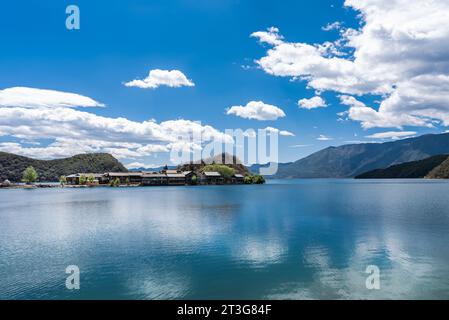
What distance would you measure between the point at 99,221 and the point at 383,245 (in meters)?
50.7

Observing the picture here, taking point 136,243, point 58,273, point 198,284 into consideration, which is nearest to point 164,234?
point 136,243

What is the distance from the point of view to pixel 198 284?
84.5 feet

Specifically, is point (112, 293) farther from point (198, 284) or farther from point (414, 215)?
point (414, 215)

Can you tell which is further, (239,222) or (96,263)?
(239,222)

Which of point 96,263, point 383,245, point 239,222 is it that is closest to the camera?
point 96,263

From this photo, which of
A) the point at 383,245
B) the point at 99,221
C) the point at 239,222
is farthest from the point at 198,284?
the point at 99,221

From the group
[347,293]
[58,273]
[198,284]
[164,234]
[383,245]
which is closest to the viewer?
[347,293]

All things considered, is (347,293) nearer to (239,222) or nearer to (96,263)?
(96,263)
